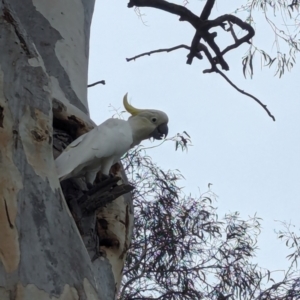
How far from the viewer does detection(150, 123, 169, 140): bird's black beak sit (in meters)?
2.46

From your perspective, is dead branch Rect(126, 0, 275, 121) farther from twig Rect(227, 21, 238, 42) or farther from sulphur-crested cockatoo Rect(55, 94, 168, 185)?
sulphur-crested cockatoo Rect(55, 94, 168, 185)

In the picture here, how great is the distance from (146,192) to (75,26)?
2087mm

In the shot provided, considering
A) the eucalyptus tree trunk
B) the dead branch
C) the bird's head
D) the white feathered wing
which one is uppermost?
the dead branch

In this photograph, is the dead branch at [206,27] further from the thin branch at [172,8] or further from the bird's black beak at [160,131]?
the bird's black beak at [160,131]

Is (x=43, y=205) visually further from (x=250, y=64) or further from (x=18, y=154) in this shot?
(x=250, y=64)

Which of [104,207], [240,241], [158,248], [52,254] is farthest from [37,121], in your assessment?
[240,241]

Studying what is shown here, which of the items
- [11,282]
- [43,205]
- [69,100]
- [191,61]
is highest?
[191,61]

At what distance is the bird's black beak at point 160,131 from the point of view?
246 cm

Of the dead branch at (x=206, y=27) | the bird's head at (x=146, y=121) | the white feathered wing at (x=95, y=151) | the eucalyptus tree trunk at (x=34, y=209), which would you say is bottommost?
the eucalyptus tree trunk at (x=34, y=209)

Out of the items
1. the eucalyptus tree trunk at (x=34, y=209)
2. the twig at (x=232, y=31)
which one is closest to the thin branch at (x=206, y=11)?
the twig at (x=232, y=31)

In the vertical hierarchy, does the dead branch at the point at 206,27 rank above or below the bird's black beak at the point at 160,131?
above

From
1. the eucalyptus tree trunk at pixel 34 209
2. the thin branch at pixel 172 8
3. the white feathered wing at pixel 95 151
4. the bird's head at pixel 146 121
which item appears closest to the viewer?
the eucalyptus tree trunk at pixel 34 209

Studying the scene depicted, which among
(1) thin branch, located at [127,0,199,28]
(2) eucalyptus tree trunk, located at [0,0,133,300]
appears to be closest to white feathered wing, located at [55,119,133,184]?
(2) eucalyptus tree trunk, located at [0,0,133,300]

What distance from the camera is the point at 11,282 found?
140 centimetres
